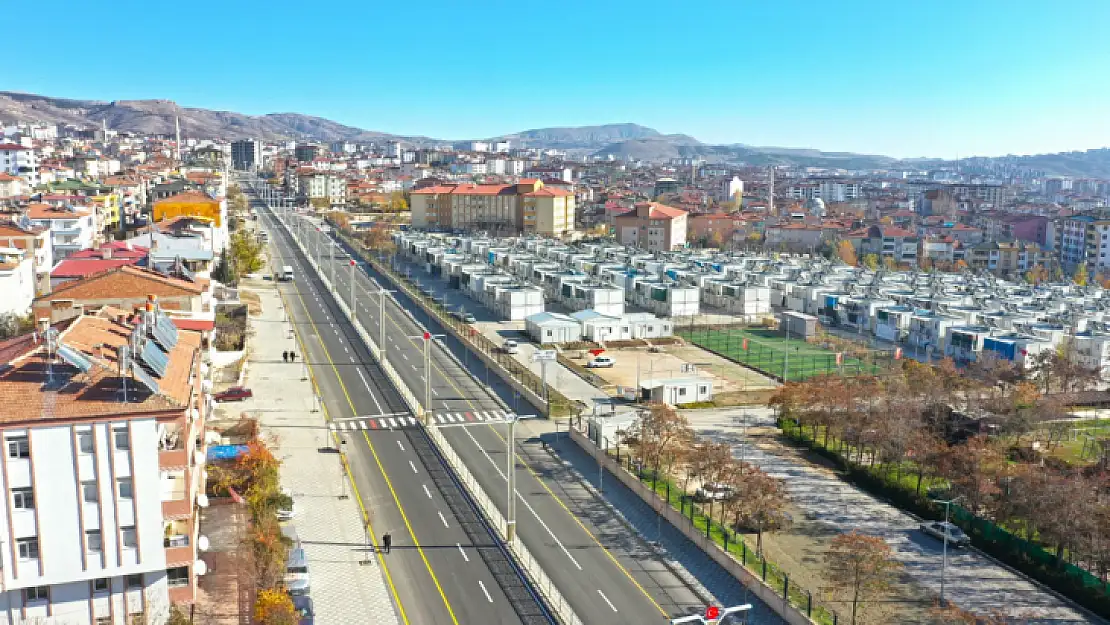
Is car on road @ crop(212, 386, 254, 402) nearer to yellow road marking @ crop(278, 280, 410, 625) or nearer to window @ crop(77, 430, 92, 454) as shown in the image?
yellow road marking @ crop(278, 280, 410, 625)

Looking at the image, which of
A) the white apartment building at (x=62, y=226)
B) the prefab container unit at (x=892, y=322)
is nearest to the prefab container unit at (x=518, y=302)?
the prefab container unit at (x=892, y=322)

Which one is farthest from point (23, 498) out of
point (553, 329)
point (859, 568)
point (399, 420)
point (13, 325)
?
point (553, 329)

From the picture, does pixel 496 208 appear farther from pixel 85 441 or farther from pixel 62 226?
pixel 85 441

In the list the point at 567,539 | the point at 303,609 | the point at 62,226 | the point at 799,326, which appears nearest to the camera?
the point at 303,609

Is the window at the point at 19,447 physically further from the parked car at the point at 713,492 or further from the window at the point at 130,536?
the parked car at the point at 713,492

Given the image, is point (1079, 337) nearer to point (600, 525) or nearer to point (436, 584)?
point (600, 525)

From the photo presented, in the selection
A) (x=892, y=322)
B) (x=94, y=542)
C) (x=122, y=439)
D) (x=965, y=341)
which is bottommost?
(x=965, y=341)
